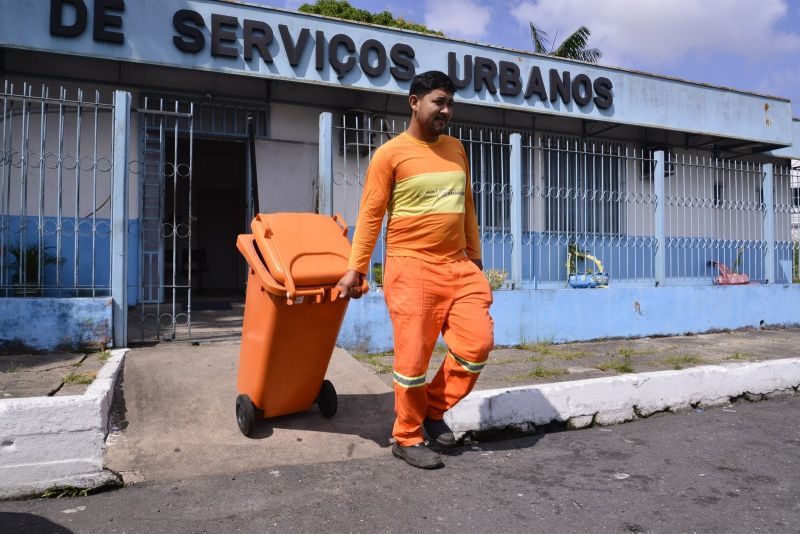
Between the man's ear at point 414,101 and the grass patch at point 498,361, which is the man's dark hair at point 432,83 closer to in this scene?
the man's ear at point 414,101

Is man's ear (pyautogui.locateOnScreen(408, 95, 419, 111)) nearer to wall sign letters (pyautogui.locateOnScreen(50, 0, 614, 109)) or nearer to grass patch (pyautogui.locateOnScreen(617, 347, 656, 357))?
grass patch (pyautogui.locateOnScreen(617, 347, 656, 357))

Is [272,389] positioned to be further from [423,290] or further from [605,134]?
[605,134]

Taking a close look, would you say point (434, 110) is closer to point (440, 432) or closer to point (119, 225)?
point (440, 432)

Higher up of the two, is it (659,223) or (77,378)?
(659,223)

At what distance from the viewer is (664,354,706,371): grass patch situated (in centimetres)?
482

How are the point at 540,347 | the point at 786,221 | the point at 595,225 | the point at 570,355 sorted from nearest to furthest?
the point at 570,355 → the point at 540,347 → the point at 595,225 → the point at 786,221

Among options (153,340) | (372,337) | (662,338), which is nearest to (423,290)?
(372,337)

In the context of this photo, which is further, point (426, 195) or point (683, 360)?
point (683, 360)

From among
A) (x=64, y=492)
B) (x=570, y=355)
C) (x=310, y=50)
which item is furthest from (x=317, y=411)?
(x=310, y=50)

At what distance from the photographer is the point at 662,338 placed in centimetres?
662

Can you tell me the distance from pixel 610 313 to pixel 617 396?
287 centimetres

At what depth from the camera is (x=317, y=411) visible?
344 centimetres

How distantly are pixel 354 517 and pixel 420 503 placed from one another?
0.28 metres

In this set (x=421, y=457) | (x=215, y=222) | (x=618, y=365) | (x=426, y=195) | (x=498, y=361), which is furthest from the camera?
(x=215, y=222)
